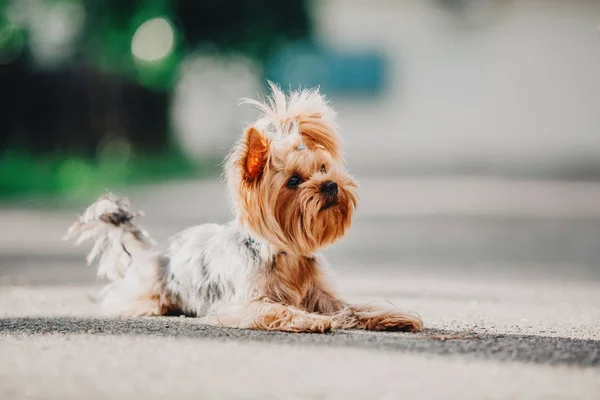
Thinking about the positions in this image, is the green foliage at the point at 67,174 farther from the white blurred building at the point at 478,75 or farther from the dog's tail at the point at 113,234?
the white blurred building at the point at 478,75

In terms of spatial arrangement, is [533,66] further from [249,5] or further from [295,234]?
[295,234]

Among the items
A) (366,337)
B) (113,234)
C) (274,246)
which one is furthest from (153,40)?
(366,337)

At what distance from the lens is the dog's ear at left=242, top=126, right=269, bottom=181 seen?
6699 mm

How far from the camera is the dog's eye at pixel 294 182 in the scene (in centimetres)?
684

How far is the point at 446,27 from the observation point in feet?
153

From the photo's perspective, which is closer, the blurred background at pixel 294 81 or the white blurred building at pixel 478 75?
the blurred background at pixel 294 81

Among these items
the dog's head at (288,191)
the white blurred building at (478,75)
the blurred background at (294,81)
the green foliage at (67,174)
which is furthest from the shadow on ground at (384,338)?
the white blurred building at (478,75)

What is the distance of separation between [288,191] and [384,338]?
120cm

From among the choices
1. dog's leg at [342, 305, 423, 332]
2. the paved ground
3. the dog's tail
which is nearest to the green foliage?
the paved ground

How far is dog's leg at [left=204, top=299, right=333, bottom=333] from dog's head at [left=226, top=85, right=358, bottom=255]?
44 centimetres

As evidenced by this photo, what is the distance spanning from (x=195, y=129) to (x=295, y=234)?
1542 inches

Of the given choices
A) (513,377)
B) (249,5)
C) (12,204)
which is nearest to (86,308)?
(513,377)

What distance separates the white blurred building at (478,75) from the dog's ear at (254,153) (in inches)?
1537

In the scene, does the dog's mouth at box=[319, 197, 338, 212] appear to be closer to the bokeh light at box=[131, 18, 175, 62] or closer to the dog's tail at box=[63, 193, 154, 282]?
the dog's tail at box=[63, 193, 154, 282]
